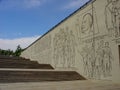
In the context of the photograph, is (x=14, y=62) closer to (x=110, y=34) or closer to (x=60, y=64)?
(x=60, y=64)

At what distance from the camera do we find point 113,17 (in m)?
4.49

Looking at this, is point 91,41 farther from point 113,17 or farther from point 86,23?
point 113,17

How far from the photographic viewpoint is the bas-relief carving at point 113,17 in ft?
14.3

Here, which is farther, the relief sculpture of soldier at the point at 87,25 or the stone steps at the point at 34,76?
the relief sculpture of soldier at the point at 87,25

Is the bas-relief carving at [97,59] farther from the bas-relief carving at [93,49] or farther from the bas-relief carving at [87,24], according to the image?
the bas-relief carving at [87,24]

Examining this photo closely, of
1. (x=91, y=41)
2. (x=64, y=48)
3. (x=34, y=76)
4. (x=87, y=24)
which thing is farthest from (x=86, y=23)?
(x=34, y=76)

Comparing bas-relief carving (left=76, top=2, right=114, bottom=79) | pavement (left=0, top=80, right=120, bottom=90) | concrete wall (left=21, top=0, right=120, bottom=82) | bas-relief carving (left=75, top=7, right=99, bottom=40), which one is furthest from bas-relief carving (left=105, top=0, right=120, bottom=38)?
pavement (left=0, top=80, right=120, bottom=90)

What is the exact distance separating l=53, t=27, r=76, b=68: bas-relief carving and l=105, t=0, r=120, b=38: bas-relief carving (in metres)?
1.83

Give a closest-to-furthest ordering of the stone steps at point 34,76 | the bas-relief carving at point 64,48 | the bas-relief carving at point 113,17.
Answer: the bas-relief carving at point 113,17
the stone steps at point 34,76
the bas-relief carving at point 64,48

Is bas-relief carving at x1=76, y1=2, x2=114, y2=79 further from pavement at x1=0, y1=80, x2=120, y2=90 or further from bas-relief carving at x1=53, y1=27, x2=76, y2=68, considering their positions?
bas-relief carving at x1=53, y1=27, x2=76, y2=68

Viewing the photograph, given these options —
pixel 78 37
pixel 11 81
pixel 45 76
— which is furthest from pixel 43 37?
pixel 11 81

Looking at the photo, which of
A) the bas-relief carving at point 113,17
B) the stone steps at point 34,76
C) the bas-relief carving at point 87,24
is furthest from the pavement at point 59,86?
the bas-relief carving at point 87,24

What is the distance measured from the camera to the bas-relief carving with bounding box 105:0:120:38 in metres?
4.34

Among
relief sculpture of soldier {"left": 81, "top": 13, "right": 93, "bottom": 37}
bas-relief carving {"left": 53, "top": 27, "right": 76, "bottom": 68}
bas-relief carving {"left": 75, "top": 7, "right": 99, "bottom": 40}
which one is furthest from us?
bas-relief carving {"left": 53, "top": 27, "right": 76, "bottom": 68}
